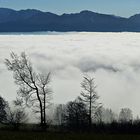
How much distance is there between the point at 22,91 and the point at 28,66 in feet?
8.86

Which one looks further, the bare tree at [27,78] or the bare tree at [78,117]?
the bare tree at [78,117]

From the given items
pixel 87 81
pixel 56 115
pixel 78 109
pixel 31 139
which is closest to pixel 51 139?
pixel 31 139

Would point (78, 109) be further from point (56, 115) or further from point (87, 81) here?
point (56, 115)

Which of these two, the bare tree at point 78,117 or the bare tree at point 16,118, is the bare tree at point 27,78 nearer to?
the bare tree at point 16,118

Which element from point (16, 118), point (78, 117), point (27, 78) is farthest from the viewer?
point (16, 118)

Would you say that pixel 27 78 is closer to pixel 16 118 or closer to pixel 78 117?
pixel 78 117

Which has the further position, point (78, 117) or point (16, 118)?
point (16, 118)

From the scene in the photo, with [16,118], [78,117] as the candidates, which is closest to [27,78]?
[78,117]

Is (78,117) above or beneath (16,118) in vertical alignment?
beneath

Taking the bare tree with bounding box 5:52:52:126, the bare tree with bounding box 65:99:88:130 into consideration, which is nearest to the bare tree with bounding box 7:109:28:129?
the bare tree with bounding box 5:52:52:126

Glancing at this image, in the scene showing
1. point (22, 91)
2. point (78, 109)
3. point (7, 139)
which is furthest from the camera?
point (78, 109)

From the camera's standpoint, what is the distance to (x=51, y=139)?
27.6 m

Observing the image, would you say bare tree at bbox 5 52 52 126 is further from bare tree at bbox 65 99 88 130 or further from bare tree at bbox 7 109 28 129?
bare tree at bbox 65 99 88 130

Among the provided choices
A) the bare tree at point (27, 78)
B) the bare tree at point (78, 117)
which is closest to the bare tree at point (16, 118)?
the bare tree at point (27, 78)
